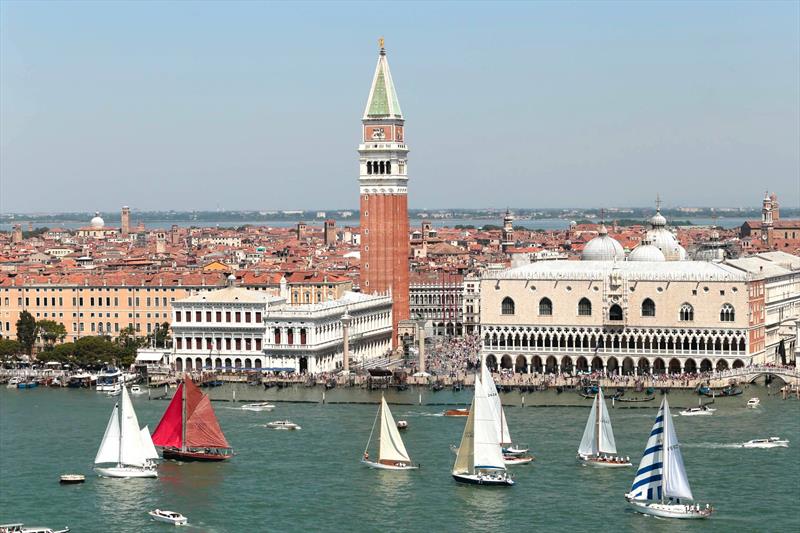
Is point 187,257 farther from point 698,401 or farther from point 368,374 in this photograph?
point 698,401

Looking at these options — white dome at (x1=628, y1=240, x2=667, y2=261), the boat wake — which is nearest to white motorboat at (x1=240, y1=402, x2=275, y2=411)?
the boat wake

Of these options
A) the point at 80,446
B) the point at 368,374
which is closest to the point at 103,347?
the point at 368,374

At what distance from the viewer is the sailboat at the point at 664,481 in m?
27.0

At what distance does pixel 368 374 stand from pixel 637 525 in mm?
18305

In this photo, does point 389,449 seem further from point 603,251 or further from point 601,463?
point 603,251

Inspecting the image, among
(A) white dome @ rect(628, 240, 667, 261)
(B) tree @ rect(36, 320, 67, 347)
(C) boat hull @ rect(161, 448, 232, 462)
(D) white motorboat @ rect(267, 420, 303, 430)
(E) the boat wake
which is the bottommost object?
(C) boat hull @ rect(161, 448, 232, 462)

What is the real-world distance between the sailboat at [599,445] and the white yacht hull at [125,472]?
788 centimetres

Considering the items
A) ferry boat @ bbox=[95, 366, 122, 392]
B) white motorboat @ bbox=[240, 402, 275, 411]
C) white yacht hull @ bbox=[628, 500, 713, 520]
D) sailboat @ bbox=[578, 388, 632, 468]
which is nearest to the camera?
white yacht hull @ bbox=[628, 500, 713, 520]

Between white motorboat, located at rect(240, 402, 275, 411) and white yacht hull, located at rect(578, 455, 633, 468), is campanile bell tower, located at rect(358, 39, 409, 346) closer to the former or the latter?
white motorboat, located at rect(240, 402, 275, 411)

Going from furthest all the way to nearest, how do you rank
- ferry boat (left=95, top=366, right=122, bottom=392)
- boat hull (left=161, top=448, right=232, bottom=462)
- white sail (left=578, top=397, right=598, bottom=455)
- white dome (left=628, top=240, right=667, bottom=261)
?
white dome (left=628, top=240, right=667, bottom=261) < ferry boat (left=95, top=366, right=122, bottom=392) < boat hull (left=161, top=448, right=232, bottom=462) < white sail (left=578, top=397, right=598, bottom=455)

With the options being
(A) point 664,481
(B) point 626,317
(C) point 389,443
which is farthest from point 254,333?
(A) point 664,481

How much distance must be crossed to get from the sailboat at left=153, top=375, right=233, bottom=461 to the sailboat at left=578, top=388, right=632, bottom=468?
685 centimetres

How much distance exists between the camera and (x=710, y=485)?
96.1ft

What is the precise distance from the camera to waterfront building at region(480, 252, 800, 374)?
43156mm
